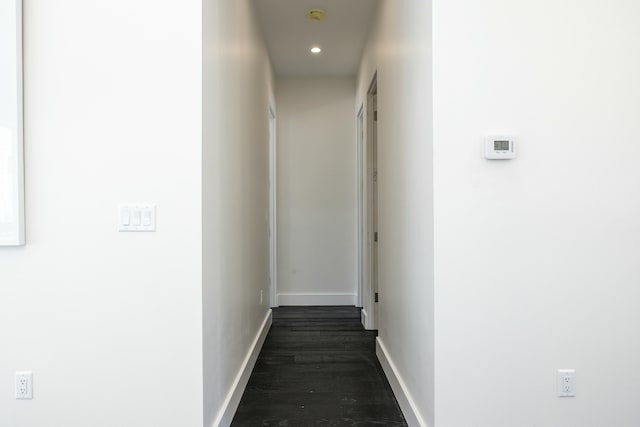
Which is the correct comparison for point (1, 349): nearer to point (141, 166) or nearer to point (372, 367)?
point (141, 166)

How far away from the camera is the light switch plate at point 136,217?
1658mm

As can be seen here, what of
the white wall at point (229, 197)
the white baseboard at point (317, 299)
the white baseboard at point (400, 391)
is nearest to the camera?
the white wall at point (229, 197)

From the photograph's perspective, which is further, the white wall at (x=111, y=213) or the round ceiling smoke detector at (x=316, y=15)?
the round ceiling smoke detector at (x=316, y=15)

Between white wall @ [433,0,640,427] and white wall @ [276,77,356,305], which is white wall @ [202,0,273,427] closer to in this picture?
white wall @ [433,0,640,427]

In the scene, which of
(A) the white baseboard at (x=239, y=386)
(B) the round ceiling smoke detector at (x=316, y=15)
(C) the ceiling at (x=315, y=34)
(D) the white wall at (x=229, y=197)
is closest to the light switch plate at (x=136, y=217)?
(D) the white wall at (x=229, y=197)

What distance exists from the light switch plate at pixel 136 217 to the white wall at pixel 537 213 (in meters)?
1.16

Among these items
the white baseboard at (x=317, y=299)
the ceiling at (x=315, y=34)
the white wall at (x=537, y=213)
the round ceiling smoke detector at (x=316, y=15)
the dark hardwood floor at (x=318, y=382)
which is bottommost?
the dark hardwood floor at (x=318, y=382)

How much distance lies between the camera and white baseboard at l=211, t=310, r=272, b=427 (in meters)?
1.97

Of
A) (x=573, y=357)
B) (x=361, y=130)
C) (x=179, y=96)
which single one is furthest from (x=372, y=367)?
(x=361, y=130)

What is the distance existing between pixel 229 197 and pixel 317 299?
2.84 meters

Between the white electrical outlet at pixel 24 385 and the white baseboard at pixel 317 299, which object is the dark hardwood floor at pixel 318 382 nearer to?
the white baseboard at pixel 317 299

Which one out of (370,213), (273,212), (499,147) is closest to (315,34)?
(370,213)

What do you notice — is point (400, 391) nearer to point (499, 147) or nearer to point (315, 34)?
point (499, 147)

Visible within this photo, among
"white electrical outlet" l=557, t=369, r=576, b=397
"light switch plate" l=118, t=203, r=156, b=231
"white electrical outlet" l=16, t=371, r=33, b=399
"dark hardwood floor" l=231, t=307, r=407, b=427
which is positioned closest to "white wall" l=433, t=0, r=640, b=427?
"white electrical outlet" l=557, t=369, r=576, b=397
